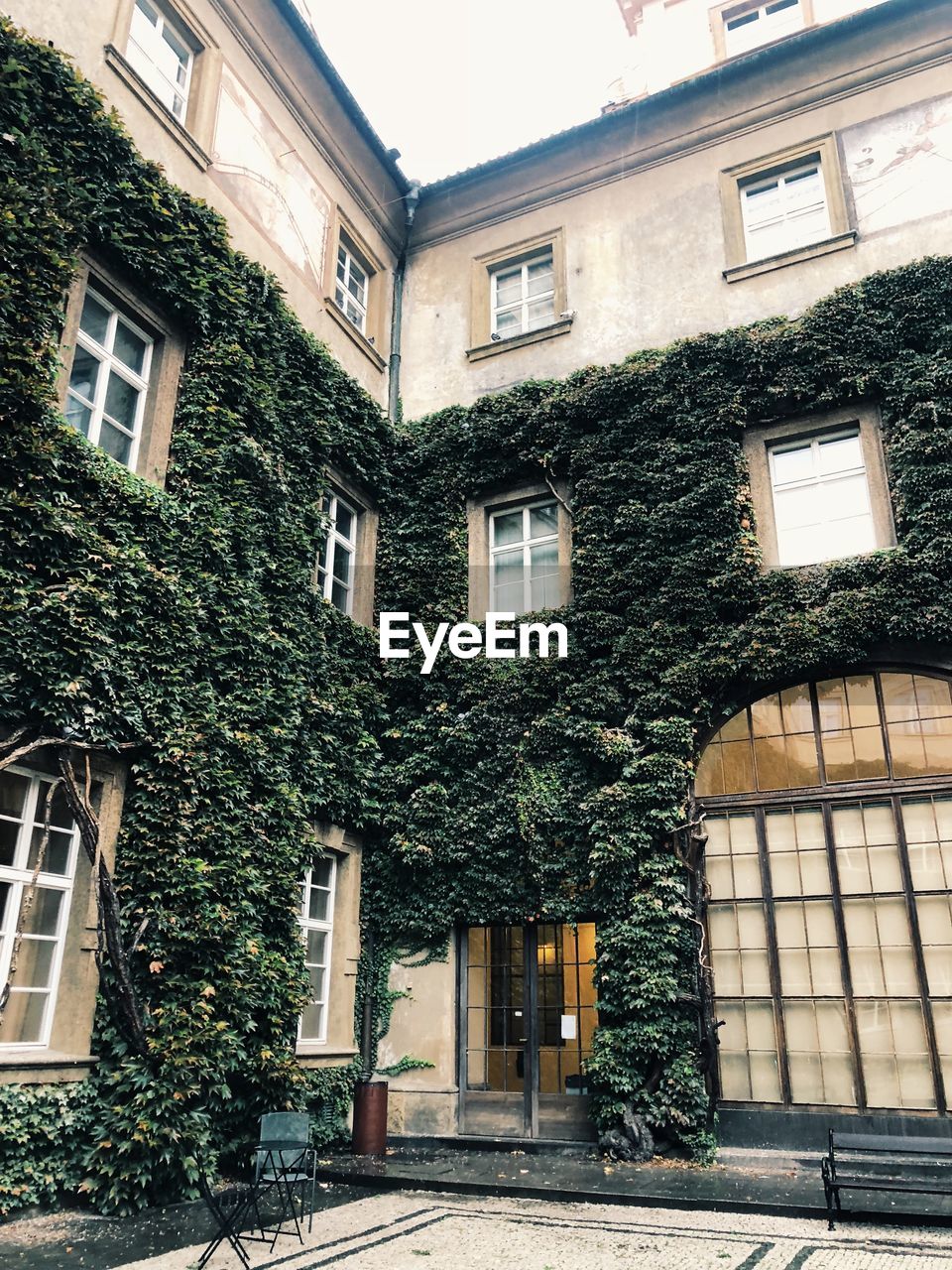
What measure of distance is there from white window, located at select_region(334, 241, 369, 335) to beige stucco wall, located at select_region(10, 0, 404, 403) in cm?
24

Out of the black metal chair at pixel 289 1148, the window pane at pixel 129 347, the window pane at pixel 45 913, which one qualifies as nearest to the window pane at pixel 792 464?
the window pane at pixel 129 347

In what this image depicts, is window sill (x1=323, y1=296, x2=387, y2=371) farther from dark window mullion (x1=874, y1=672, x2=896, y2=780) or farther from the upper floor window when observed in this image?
dark window mullion (x1=874, y1=672, x2=896, y2=780)

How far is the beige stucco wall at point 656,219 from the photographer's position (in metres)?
12.1

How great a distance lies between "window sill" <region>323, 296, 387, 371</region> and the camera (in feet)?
42.5

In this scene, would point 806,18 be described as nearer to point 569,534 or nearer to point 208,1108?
point 569,534

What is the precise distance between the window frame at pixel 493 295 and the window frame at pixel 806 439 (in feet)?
11.4

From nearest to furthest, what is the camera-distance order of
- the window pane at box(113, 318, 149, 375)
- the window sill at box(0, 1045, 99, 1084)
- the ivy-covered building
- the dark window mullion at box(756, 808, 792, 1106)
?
the window sill at box(0, 1045, 99, 1084) → the ivy-covered building → the window pane at box(113, 318, 149, 375) → the dark window mullion at box(756, 808, 792, 1106)

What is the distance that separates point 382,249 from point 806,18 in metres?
7.48

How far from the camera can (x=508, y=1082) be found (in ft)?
35.3

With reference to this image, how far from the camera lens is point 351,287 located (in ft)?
46.4

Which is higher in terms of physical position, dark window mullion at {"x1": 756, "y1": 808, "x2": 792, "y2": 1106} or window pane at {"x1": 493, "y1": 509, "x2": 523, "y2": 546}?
window pane at {"x1": 493, "y1": 509, "x2": 523, "y2": 546}

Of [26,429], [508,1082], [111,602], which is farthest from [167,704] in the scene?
[508,1082]

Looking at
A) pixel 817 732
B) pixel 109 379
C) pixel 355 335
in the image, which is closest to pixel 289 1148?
pixel 817 732

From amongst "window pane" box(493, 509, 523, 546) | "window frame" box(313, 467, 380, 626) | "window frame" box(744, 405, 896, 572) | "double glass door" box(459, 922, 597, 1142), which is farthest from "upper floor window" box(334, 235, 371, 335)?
"double glass door" box(459, 922, 597, 1142)
